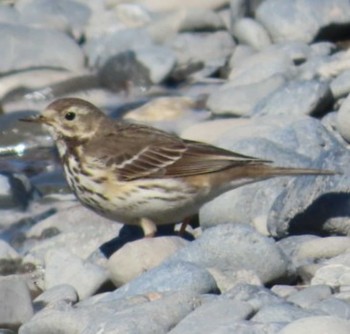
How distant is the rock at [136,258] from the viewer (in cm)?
834

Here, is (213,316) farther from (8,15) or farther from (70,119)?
(8,15)

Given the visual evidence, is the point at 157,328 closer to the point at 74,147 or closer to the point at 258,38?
the point at 74,147

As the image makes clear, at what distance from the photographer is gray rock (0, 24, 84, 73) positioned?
535 inches

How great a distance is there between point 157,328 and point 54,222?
2.98 m

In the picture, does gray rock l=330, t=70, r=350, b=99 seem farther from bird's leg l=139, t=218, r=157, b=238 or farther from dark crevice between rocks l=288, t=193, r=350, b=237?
bird's leg l=139, t=218, r=157, b=238

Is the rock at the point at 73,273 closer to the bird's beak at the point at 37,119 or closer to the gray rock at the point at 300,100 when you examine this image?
the bird's beak at the point at 37,119

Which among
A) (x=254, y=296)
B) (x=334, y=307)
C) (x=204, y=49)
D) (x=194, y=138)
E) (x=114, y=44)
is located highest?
(x=114, y=44)

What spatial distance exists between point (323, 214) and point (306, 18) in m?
4.71

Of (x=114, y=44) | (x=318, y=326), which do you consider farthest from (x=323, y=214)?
(x=114, y=44)

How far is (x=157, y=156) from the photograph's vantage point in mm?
9398

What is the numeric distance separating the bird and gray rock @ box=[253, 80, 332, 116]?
A: 1.85 metres

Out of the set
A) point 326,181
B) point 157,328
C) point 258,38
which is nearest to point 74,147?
point 326,181

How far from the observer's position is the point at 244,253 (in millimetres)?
8047

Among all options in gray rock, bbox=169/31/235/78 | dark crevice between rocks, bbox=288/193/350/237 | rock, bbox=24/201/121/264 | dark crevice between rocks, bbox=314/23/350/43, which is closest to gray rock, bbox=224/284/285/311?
dark crevice between rocks, bbox=288/193/350/237
